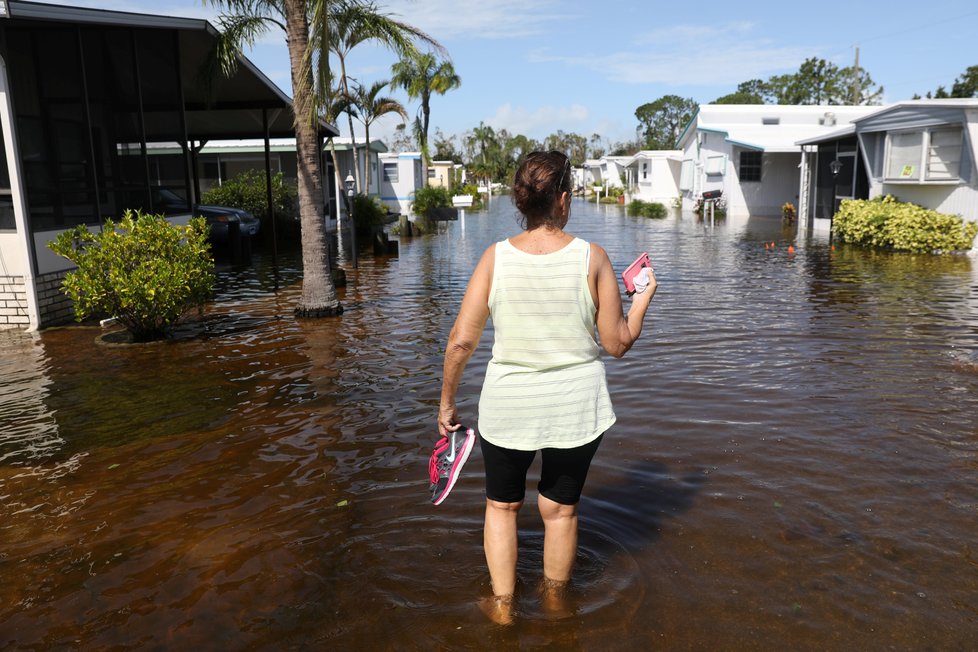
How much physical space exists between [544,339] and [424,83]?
3988cm

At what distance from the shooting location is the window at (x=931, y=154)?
60.8 ft

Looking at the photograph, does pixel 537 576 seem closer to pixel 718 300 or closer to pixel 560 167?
pixel 560 167

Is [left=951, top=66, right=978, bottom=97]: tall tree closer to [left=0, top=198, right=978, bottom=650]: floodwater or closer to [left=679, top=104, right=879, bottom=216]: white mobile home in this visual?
[left=679, top=104, right=879, bottom=216]: white mobile home

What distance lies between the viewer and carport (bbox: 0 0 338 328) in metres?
10.2

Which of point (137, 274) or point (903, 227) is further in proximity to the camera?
point (903, 227)

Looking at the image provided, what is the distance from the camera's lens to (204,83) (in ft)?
45.1

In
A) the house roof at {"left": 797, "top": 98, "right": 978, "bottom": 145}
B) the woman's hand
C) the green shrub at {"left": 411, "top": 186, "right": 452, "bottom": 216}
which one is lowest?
the woman's hand

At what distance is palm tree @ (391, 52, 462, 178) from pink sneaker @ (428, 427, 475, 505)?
1324 inches

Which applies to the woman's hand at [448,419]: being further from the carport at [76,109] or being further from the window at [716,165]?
the window at [716,165]

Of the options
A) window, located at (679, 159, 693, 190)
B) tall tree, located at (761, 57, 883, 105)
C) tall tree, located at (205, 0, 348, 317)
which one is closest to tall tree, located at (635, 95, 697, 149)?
tall tree, located at (761, 57, 883, 105)

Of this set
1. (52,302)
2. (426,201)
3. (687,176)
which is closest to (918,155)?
(52,302)

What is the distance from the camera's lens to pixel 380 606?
381 cm

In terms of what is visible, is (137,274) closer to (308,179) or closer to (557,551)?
(308,179)

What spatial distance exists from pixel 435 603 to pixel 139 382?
5.44 m
